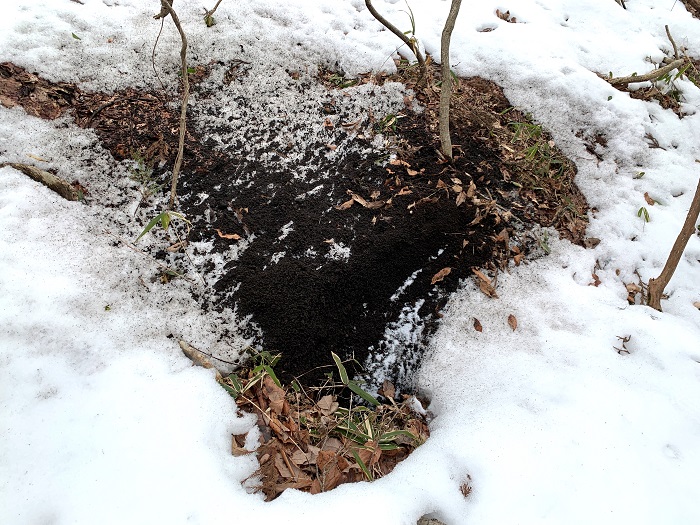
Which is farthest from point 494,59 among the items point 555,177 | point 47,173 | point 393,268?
point 47,173

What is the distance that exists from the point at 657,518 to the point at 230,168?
272cm

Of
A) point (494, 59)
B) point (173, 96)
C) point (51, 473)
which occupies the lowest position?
point (51, 473)

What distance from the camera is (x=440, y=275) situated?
8.18 ft

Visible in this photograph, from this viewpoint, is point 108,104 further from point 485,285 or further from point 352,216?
point 485,285

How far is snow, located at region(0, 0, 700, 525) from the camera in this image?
1.68 m

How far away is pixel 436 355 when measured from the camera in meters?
2.29

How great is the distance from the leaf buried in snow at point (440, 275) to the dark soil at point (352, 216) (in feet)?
0.06

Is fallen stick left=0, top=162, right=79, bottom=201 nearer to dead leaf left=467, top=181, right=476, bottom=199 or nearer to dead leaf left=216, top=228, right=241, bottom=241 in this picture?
dead leaf left=216, top=228, right=241, bottom=241

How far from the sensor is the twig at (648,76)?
11.2ft

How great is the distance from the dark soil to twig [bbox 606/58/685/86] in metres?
1.02

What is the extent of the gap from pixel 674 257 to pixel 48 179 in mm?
3472

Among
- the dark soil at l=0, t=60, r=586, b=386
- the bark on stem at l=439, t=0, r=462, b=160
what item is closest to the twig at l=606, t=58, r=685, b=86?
the dark soil at l=0, t=60, r=586, b=386

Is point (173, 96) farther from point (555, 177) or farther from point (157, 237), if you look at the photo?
point (555, 177)

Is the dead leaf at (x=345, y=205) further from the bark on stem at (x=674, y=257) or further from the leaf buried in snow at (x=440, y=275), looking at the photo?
the bark on stem at (x=674, y=257)
